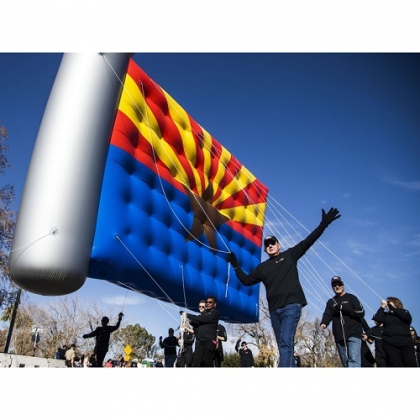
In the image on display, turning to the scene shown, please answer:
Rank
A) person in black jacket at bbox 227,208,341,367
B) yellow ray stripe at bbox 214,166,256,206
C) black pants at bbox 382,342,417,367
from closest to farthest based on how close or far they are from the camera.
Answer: person in black jacket at bbox 227,208,341,367
black pants at bbox 382,342,417,367
yellow ray stripe at bbox 214,166,256,206

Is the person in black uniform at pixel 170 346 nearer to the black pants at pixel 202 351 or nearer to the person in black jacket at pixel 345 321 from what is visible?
the black pants at pixel 202 351

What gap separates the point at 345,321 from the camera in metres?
4.23

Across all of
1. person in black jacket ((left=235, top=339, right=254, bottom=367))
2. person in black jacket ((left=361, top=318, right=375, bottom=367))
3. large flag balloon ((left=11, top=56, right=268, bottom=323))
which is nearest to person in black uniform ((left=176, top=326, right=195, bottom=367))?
large flag balloon ((left=11, top=56, right=268, bottom=323))

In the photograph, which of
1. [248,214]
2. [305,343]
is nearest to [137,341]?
[305,343]

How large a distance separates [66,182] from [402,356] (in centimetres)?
371

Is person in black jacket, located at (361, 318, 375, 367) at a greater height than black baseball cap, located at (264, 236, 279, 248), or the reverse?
black baseball cap, located at (264, 236, 279, 248)

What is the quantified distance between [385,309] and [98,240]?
10.4ft

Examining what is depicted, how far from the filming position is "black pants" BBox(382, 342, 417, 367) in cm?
385

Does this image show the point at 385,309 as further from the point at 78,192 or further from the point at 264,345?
the point at 264,345

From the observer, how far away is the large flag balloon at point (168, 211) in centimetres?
477

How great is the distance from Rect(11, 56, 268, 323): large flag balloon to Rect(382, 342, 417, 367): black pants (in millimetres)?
2917

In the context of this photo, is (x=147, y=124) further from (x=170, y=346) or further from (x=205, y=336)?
(x=170, y=346)

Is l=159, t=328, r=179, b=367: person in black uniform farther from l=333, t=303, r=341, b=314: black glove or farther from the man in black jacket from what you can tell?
l=333, t=303, r=341, b=314: black glove

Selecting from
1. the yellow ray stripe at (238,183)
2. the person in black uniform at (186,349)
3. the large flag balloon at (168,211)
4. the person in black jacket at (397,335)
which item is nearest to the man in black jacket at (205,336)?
the person in black uniform at (186,349)
